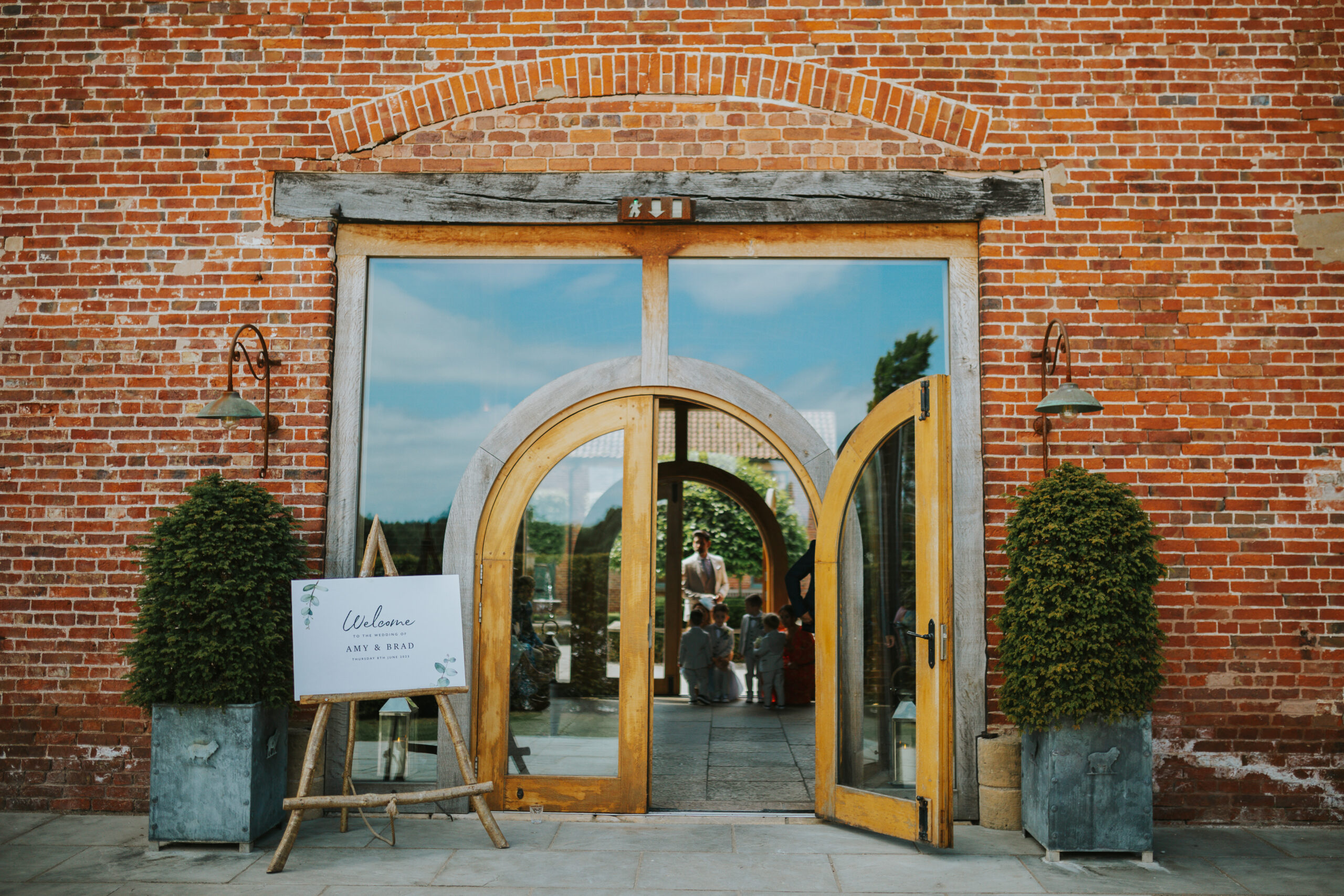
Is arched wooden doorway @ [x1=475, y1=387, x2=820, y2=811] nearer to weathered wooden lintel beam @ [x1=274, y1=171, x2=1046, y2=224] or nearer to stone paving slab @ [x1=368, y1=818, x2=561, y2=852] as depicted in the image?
stone paving slab @ [x1=368, y1=818, x2=561, y2=852]

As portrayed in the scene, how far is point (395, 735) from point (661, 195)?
326 cm

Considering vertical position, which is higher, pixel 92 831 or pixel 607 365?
pixel 607 365

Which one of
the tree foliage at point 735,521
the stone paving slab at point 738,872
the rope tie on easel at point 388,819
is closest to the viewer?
the stone paving slab at point 738,872

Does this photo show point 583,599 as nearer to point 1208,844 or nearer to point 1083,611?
point 1083,611

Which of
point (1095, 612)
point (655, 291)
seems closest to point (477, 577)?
point (655, 291)

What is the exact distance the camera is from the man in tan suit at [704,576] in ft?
37.8

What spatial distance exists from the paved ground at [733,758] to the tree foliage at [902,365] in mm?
2303

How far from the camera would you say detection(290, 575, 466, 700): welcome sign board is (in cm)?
442

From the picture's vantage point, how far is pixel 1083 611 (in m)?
4.25

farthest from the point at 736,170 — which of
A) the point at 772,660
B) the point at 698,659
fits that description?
the point at 698,659

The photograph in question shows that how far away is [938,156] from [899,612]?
2.47 m

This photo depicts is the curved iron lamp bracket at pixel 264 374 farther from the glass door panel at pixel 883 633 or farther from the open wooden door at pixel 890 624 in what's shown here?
the glass door panel at pixel 883 633

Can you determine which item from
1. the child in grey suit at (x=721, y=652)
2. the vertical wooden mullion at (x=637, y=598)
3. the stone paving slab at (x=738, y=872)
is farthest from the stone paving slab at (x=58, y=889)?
the child in grey suit at (x=721, y=652)

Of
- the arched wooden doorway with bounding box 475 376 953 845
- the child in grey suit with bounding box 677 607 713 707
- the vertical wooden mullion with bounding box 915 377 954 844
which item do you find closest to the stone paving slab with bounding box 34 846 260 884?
the arched wooden doorway with bounding box 475 376 953 845
